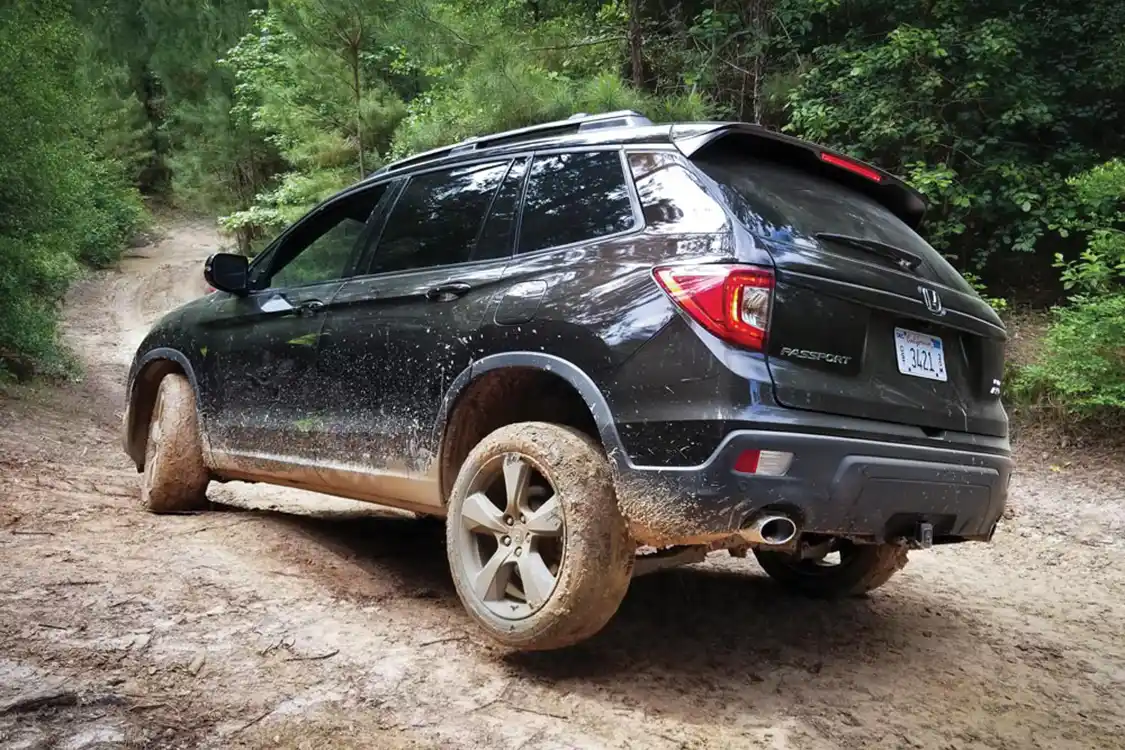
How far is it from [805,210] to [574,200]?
0.83m

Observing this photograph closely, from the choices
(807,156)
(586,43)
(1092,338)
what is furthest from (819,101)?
(807,156)

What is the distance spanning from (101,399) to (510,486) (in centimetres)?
1035

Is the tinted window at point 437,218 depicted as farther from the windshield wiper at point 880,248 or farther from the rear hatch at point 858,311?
the windshield wiper at point 880,248

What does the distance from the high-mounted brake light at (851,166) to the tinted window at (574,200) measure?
82cm

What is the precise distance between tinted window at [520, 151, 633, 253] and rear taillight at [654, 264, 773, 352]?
487mm

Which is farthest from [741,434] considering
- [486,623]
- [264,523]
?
[264,523]

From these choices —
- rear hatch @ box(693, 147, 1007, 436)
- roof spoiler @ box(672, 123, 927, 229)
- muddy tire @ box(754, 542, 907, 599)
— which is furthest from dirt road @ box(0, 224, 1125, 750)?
roof spoiler @ box(672, 123, 927, 229)

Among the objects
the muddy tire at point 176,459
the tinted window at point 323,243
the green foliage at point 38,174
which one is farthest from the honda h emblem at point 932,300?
the green foliage at point 38,174

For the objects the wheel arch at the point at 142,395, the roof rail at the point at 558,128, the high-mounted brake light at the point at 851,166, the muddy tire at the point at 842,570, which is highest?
the roof rail at the point at 558,128

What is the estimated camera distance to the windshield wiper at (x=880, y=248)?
2.81 m

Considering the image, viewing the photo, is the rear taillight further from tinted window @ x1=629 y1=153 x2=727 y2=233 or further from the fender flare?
the fender flare

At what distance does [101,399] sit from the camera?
444 inches

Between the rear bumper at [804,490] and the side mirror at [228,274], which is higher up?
the side mirror at [228,274]

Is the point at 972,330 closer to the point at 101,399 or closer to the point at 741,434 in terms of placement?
the point at 741,434
